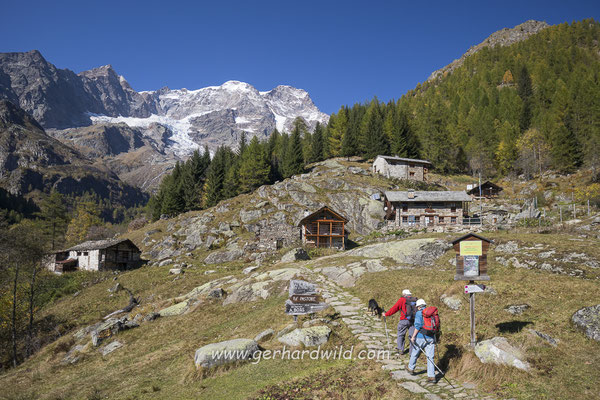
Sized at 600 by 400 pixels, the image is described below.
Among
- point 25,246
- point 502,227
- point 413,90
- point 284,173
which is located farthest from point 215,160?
point 413,90

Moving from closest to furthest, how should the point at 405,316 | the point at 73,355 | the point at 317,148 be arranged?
the point at 405,316 → the point at 73,355 → the point at 317,148

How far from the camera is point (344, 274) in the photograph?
26.0 m

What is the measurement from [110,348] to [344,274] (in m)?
17.4

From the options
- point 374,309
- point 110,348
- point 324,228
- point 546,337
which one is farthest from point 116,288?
point 546,337

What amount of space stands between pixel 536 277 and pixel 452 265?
8.32 m

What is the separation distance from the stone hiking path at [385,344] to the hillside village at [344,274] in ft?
0.28

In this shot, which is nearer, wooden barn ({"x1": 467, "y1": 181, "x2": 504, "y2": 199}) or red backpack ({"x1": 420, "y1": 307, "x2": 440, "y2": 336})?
red backpack ({"x1": 420, "y1": 307, "x2": 440, "y2": 336})

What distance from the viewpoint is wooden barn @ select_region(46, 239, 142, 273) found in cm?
5562

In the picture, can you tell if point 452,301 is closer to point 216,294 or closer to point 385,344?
point 385,344

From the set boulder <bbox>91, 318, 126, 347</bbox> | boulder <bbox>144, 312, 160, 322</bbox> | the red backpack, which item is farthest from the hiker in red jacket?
boulder <bbox>91, 318, 126, 347</bbox>

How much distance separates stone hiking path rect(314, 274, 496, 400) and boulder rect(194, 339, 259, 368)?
461 centimetres

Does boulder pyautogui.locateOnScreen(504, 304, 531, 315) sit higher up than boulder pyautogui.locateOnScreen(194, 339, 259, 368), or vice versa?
boulder pyautogui.locateOnScreen(504, 304, 531, 315)

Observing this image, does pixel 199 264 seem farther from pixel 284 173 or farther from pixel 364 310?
pixel 284 173

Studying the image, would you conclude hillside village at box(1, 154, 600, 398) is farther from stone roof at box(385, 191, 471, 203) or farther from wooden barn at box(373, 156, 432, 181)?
wooden barn at box(373, 156, 432, 181)
